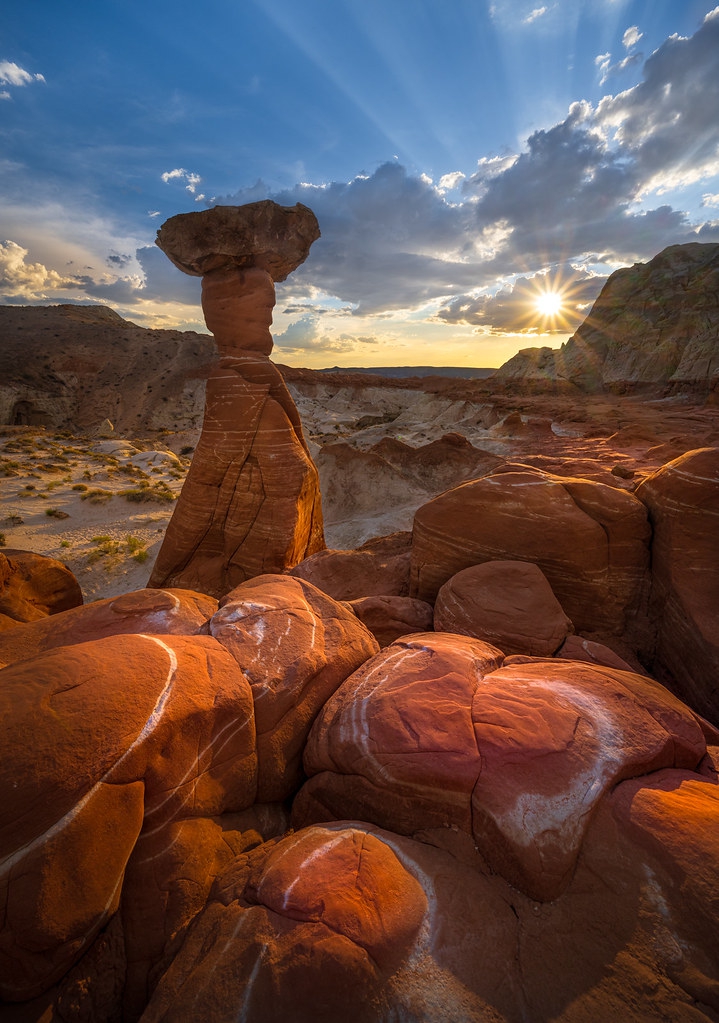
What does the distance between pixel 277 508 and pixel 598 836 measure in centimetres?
762

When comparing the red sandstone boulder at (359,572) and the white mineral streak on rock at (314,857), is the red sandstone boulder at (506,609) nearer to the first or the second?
the red sandstone boulder at (359,572)

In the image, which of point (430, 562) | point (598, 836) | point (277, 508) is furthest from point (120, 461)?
point (598, 836)

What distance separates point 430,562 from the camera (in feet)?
21.8

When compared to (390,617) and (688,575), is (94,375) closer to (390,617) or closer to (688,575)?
(390,617)

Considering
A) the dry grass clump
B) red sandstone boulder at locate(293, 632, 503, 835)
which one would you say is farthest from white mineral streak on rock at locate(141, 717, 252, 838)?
the dry grass clump

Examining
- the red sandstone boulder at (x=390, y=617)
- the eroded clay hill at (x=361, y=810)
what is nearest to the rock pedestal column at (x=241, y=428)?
the red sandstone boulder at (x=390, y=617)

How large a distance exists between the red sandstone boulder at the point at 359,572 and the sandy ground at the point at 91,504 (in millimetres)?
8208

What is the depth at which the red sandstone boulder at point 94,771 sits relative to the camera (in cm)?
212

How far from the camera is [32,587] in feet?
21.2

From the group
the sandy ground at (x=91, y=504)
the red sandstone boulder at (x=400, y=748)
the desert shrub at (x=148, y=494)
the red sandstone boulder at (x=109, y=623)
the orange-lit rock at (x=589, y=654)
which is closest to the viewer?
the red sandstone boulder at (x=400, y=748)

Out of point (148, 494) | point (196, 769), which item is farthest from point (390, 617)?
point (148, 494)

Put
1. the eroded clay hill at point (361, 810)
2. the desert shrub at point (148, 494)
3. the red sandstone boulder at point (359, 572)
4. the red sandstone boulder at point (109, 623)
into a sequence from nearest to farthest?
1. the eroded clay hill at point (361, 810)
2. the red sandstone boulder at point (109, 623)
3. the red sandstone boulder at point (359, 572)
4. the desert shrub at point (148, 494)

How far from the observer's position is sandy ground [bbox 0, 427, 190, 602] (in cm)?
1426

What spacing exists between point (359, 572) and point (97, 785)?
17.8 ft
